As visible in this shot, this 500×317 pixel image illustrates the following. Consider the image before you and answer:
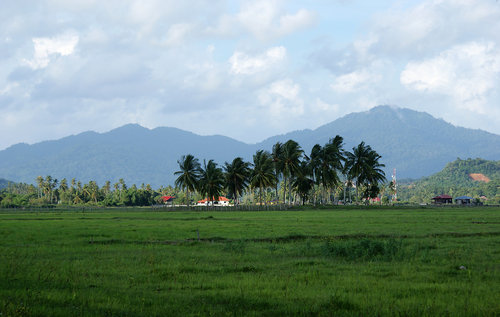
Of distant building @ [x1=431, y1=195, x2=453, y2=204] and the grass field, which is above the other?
the grass field

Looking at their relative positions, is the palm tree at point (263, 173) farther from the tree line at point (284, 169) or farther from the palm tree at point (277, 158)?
the palm tree at point (277, 158)

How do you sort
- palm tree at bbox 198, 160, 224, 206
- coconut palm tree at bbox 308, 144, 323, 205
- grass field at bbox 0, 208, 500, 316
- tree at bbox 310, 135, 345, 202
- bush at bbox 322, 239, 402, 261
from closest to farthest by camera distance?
1. grass field at bbox 0, 208, 500, 316
2. bush at bbox 322, 239, 402, 261
3. tree at bbox 310, 135, 345, 202
4. coconut palm tree at bbox 308, 144, 323, 205
5. palm tree at bbox 198, 160, 224, 206

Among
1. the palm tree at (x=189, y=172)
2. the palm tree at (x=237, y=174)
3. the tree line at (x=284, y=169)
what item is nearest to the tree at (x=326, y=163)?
the tree line at (x=284, y=169)

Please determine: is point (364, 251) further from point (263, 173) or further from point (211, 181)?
point (211, 181)

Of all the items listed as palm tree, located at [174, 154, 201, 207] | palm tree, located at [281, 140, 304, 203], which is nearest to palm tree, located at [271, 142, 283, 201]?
palm tree, located at [281, 140, 304, 203]

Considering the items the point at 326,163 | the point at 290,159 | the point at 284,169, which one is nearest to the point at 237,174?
the point at 284,169

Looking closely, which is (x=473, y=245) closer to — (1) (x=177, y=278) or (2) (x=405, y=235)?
(2) (x=405, y=235)

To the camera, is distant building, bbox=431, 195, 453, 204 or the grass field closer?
the grass field

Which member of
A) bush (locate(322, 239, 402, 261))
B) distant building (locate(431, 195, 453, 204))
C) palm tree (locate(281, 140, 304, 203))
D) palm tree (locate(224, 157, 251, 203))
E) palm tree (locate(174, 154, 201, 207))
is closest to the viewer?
bush (locate(322, 239, 402, 261))

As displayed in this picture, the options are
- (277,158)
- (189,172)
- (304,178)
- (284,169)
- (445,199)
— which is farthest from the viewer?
(445,199)

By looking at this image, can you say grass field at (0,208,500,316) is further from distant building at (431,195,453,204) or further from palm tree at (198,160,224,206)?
distant building at (431,195,453,204)

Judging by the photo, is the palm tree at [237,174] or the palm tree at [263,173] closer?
the palm tree at [263,173]

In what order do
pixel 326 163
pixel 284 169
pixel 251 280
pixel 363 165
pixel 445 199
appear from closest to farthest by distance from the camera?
pixel 251 280, pixel 284 169, pixel 326 163, pixel 363 165, pixel 445 199

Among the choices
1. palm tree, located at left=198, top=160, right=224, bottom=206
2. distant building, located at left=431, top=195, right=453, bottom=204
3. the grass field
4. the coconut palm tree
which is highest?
the coconut palm tree
